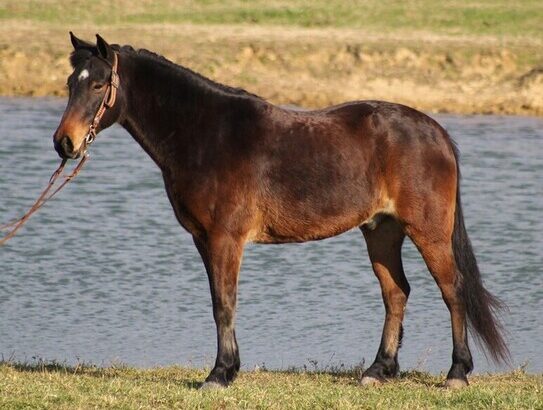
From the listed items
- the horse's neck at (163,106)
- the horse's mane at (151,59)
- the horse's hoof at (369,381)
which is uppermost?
the horse's mane at (151,59)

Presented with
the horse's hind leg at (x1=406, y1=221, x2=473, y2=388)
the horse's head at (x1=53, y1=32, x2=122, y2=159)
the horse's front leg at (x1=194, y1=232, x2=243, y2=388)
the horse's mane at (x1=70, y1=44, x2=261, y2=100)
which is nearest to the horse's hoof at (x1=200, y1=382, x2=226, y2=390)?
the horse's front leg at (x1=194, y1=232, x2=243, y2=388)

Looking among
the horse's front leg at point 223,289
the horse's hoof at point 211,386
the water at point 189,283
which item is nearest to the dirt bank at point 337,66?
the water at point 189,283

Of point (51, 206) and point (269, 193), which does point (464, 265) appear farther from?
point (51, 206)

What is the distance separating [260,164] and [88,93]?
1.21 meters

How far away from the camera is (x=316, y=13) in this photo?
3098cm

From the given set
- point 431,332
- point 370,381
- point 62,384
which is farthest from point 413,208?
point 431,332

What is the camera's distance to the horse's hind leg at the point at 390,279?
9.41m

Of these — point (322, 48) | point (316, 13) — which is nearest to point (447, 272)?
point (322, 48)

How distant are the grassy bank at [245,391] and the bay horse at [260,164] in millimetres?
384

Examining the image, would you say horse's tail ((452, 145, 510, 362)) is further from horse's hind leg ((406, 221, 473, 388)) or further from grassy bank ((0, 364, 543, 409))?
grassy bank ((0, 364, 543, 409))

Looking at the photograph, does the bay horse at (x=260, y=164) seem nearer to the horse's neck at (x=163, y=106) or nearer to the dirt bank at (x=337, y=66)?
the horse's neck at (x=163, y=106)

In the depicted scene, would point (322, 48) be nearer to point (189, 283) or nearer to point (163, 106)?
point (189, 283)

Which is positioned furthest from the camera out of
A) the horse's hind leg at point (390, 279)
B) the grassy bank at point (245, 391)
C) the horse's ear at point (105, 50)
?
the horse's hind leg at point (390, 279)

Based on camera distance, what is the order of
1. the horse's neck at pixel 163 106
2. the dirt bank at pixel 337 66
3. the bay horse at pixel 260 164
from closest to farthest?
1. the bay horse at pixel 260 164
2. the horse's neck at pixel 163 106
3. the dirt bank at pixel 337 66
